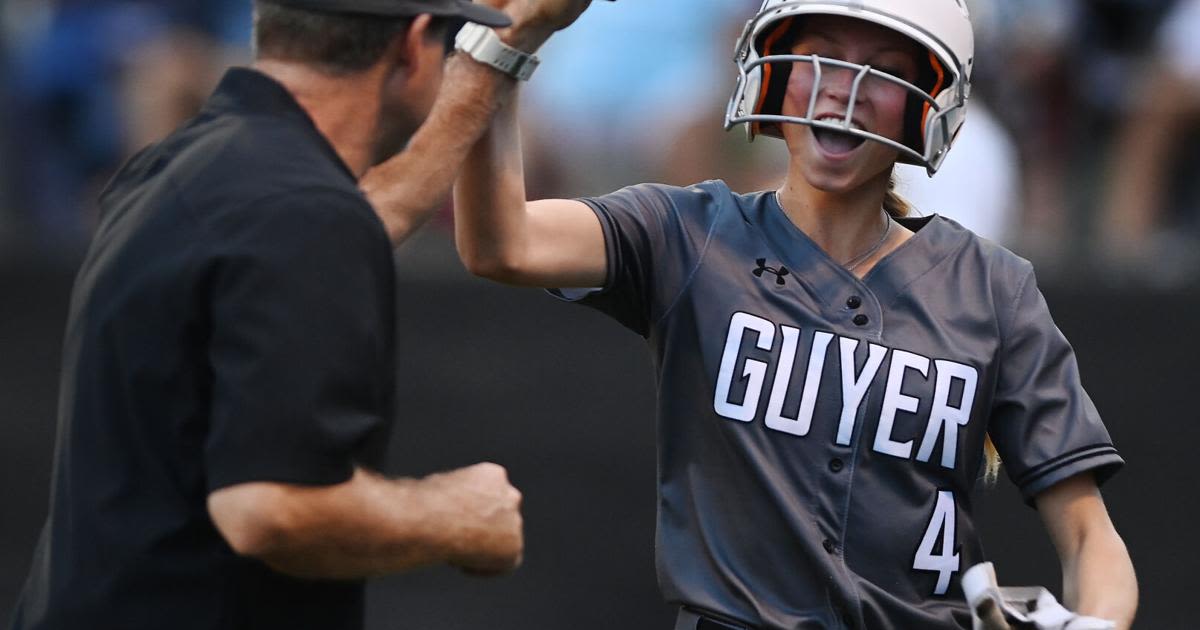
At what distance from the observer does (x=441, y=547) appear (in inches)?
105

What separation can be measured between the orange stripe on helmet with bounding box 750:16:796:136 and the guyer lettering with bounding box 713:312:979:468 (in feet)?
1.24

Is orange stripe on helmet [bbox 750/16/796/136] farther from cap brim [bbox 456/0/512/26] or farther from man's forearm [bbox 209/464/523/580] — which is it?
man's forearm [bbox 209/464/523/580]

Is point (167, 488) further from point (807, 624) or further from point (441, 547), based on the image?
point (807, 624)

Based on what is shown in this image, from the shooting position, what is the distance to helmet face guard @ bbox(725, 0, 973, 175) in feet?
10.9

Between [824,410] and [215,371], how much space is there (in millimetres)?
1180

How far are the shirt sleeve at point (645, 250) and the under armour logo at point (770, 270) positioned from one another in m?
0.11

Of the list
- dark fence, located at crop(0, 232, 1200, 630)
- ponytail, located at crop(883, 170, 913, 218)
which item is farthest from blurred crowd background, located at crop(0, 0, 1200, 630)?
ponytail, located at crop(883, 170, 913, 218)

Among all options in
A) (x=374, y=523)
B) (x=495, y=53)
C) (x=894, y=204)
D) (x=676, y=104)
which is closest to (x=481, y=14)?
(x=495, y=53)

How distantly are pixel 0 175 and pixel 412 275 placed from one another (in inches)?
62.6

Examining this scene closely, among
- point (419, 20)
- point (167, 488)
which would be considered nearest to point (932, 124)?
point (419, 20)

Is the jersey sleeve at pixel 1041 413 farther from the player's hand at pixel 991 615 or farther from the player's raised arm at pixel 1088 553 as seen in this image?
the player's hand at pixel 991 615

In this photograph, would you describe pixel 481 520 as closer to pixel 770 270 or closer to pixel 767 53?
pixel 770 270

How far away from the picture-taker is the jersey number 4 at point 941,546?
130 inches

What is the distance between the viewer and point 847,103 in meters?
3.31
